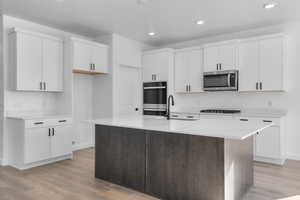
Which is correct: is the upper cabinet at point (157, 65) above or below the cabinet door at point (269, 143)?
above

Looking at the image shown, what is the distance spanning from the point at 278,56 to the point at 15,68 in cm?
493

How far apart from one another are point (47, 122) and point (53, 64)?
1215mm

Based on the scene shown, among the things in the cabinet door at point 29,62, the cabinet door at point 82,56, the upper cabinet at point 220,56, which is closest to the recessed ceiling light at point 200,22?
the upper cabinet at point 220,56

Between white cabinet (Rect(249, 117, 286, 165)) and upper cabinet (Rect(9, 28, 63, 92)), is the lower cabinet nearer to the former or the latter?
upper cabinet (Rect(9, 28, 63, 92))

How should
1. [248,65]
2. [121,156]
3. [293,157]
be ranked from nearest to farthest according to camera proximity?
[121,156] < [293,157] < [248,65]

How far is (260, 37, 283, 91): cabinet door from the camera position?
4.04m

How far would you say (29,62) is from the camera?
12.7ft

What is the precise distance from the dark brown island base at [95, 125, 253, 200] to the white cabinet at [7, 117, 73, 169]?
1.37 meters

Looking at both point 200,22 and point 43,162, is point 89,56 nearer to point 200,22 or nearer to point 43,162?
point 43,162

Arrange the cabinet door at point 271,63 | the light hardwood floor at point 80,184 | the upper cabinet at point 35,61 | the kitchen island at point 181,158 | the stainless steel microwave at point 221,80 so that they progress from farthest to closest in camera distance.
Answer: the stainless steel microwave at point 221,80, the cabinet door at point 271,63, the upper cabinet at point 35,61, the light hardwood floor at point 80,184, the kitchen island at point 181,158

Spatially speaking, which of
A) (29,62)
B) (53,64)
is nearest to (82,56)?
(53,64)

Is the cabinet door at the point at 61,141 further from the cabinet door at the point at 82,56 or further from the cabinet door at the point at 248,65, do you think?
the cabinet door at the point at 248,65

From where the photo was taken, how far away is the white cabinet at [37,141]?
354 cm

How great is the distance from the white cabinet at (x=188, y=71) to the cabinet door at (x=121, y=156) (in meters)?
2.78
